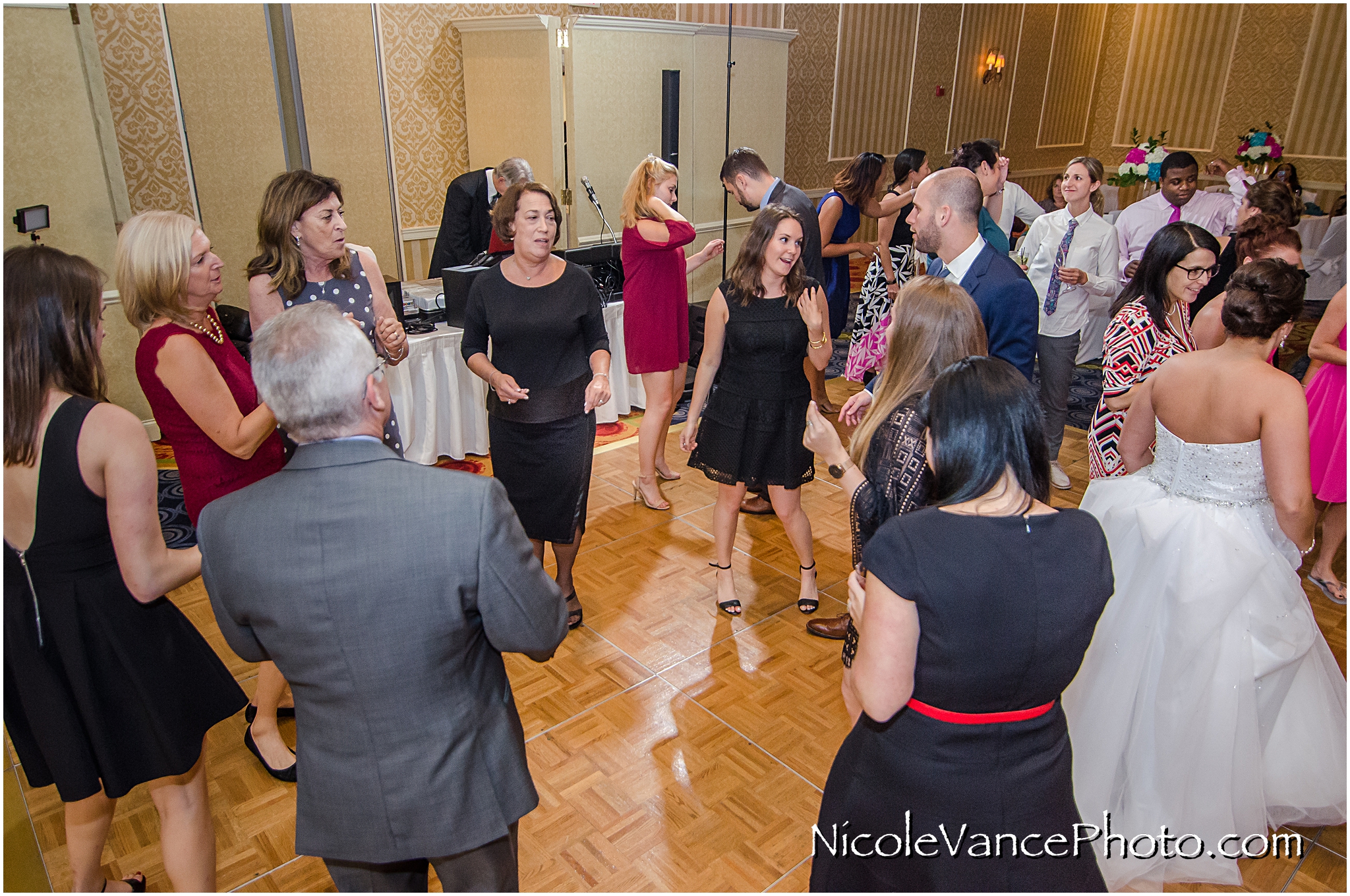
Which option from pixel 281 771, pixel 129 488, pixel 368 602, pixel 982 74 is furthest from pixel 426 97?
pixel 982 74

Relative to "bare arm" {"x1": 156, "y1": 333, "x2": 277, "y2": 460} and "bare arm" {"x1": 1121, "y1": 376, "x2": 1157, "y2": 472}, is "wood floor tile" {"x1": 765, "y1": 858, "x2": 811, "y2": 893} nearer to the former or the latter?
"bare arm" {"x1": 1121, "y1": 376, "x2": 1157, "y2": 472}

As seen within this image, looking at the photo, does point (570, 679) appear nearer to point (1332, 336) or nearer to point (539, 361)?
point (539, 361)

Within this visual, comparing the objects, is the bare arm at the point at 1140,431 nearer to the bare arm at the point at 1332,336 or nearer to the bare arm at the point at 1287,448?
the bare arm at the point at 1287,448

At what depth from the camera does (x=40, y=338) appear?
161 centimetres

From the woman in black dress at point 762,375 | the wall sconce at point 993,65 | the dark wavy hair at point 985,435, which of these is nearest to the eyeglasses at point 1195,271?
the woman in black dress at point 762,375

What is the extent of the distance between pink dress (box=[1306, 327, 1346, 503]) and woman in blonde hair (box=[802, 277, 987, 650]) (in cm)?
237

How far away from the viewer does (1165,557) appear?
7.76 ft

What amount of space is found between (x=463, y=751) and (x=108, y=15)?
517 cm

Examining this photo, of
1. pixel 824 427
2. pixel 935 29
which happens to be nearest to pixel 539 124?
Answer: pixel 824 427

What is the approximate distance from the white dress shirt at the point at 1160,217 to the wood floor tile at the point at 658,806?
4.39 m

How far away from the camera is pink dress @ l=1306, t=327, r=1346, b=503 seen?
344 cm

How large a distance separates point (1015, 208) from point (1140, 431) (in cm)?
355

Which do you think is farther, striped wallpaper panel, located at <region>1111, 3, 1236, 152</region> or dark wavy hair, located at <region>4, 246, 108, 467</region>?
striped wallpaper panel, located at <region>1111, 3, 1236, 152</region>

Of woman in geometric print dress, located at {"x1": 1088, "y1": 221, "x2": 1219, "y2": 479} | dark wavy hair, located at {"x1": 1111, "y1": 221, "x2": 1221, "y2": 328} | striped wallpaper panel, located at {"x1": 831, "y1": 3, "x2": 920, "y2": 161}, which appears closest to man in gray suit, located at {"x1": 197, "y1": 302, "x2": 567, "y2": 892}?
woman in geometric print dress, located at {"x1": 1088, "y1": 221, "x2": 1219, "y2": 479}
